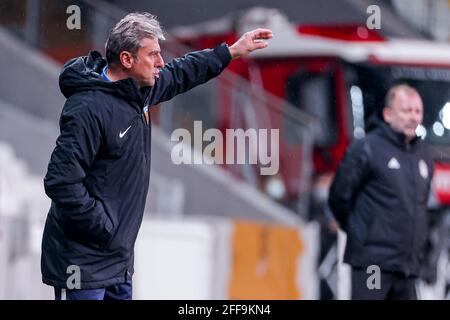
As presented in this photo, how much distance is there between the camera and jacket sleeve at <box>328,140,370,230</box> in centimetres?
772

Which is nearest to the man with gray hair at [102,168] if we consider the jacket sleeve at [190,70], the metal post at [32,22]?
the jacket sleeve at [190,70]

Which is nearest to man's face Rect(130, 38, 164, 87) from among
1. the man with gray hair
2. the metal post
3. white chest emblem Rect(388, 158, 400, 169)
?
the man with gray hair

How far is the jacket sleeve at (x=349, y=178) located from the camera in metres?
7.72

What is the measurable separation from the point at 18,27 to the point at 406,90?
446cm

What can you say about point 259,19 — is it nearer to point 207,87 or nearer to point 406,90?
point 207,87

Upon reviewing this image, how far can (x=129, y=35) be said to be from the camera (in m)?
5.89

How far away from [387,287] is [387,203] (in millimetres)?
483

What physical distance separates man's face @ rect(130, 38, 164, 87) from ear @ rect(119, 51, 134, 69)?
0.05 ft

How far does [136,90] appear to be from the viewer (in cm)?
589

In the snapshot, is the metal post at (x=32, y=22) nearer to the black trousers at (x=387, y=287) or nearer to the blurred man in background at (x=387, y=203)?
the blurred man in background at (x=387, y=203)

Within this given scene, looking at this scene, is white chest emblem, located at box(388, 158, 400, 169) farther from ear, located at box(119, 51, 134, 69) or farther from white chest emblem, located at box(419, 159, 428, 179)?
ear, located at box(119, 51, 134, 69)

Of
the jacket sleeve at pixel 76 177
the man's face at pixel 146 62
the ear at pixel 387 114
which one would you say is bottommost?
the jacket sleeve at pixel 76 177

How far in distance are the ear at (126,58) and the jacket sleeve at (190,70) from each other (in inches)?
14.9
